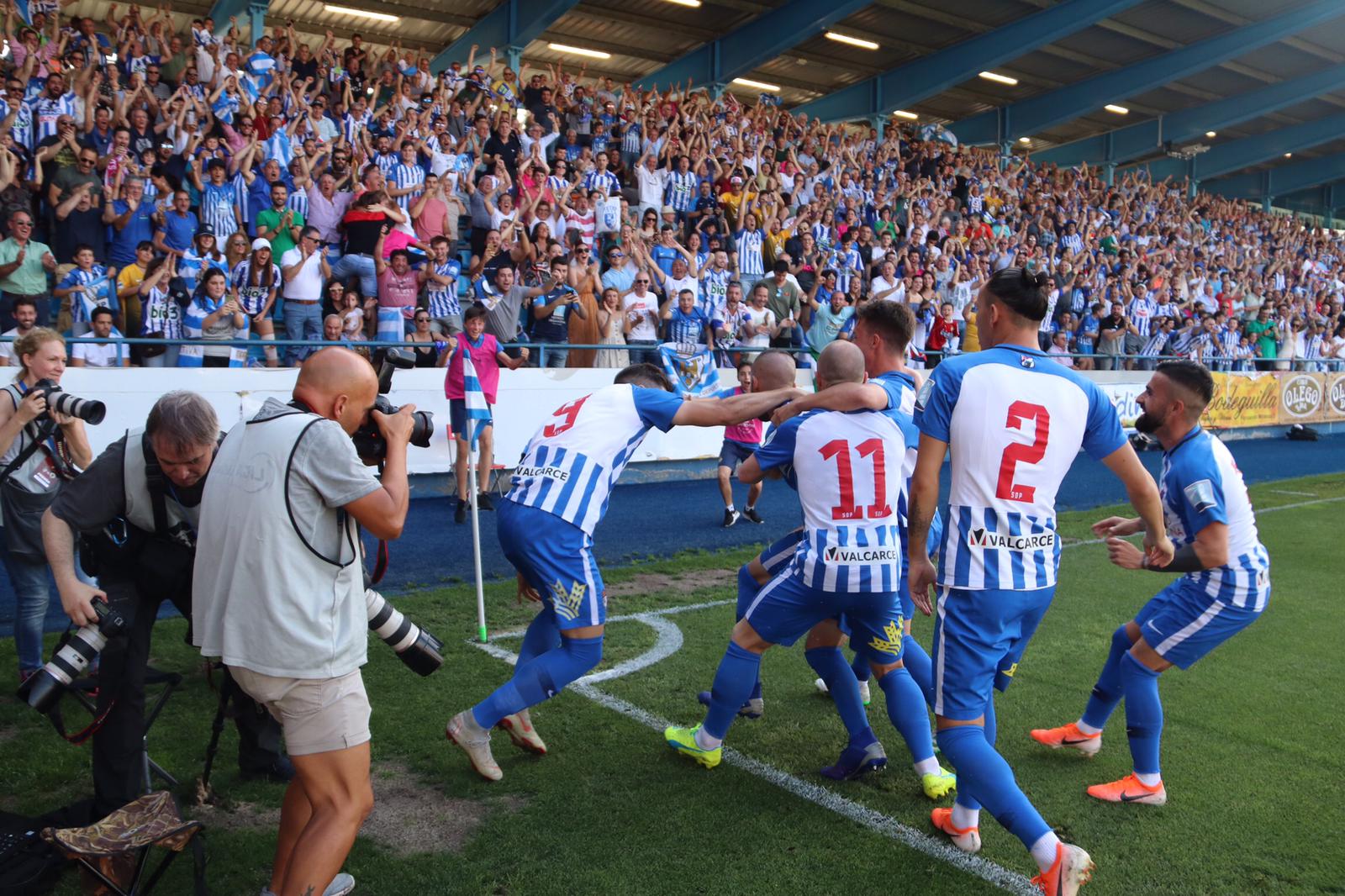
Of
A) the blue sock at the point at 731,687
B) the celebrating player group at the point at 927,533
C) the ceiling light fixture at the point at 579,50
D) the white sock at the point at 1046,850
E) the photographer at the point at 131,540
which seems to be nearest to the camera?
the white sock at the point at 1046,850

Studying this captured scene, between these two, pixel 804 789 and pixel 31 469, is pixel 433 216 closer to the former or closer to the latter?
pixel 31 469

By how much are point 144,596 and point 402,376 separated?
26.3 ft

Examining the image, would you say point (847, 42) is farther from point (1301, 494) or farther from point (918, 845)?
point (918, 845)

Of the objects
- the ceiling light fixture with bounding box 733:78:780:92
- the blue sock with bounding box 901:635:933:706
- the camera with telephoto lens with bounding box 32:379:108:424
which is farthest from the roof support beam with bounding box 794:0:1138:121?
the camera with telephoto lens with bounding box 32:379:108:424

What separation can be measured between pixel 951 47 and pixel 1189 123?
10650mm

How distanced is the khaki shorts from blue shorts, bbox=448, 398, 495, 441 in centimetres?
823

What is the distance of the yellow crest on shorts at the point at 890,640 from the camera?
4.25m

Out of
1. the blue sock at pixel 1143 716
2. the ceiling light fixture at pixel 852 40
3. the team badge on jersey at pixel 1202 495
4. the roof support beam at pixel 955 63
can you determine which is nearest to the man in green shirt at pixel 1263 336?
the roof support beam at pixel 955 63

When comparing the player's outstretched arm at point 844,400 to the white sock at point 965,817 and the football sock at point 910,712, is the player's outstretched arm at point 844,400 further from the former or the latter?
the white sock at point 965,817

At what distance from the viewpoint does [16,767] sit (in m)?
4.34

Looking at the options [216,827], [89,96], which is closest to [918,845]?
[216,827]

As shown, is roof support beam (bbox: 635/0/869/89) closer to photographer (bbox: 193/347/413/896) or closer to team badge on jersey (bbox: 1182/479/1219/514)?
team badge on jersey (bbox: 1182/479/1219/514)

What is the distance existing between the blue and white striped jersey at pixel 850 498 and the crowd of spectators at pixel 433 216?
7.57m

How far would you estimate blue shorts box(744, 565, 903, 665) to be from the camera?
415cm
